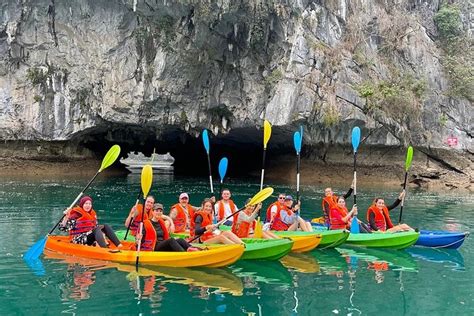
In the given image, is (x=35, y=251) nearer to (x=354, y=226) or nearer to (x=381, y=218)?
(x=354, y=226)

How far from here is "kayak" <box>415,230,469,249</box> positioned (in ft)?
36.3

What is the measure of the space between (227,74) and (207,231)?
16.0 meters

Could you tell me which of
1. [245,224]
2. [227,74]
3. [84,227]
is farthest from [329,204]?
[227,74]

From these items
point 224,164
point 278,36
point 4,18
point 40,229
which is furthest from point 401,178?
point 4,18

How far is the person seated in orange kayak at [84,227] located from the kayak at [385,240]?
5192 mm

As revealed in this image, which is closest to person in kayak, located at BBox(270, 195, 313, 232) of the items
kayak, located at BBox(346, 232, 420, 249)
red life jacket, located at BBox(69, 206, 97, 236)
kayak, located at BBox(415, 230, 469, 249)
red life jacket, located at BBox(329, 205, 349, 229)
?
red life jacket, located at BBox(329, 205, 349, 229)

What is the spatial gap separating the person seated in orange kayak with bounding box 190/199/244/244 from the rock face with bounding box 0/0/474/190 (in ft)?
43.9

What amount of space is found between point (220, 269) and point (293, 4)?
16.9 m

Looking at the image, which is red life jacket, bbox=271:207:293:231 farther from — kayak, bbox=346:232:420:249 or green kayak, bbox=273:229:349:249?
kayak, bbox=346:232:420:249

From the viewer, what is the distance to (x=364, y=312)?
6699 mm

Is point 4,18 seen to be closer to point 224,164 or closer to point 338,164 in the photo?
point 224,164

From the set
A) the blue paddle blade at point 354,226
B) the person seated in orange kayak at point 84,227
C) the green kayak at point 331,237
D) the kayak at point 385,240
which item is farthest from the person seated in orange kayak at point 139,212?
the blue paddle blade at point 354,226

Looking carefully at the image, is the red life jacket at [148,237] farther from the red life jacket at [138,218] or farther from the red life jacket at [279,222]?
the red life jacket at [279,222]

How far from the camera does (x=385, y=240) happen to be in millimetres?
11023
